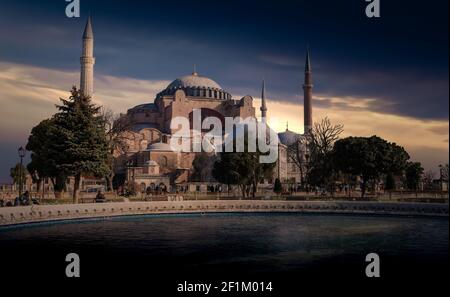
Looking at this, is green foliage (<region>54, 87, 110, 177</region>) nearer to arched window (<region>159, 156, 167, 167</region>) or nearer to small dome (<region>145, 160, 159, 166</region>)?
small dome (<region>145, 160, 159, 166</region>)

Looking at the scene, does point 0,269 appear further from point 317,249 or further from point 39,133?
point 39,133

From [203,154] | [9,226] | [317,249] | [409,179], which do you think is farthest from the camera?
[203,154]

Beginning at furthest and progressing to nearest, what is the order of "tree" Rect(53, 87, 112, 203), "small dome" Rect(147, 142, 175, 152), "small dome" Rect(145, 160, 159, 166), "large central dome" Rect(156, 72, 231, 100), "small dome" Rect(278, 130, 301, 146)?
"large central dome" Rect(156, 72, 231, 100) < "small dome" Rect(278, 130, 301, 146) < "small dome" Rect(147, 142, 175, 152) < "small dome" Rect(145, 160, 159, 166) < "tree" Rect(53, 87, 112, 203)

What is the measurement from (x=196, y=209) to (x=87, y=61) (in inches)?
1394

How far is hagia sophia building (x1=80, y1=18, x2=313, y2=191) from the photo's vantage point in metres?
57.4

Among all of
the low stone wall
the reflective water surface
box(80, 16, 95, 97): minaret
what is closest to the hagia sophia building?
box(80, 16, 95, 97): minaret

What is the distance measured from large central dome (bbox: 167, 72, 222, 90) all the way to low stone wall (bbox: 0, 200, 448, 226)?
191 ft

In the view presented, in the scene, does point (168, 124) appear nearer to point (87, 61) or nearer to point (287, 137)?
point (287, 137)

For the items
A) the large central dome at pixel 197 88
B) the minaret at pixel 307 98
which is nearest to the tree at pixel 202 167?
the minaret at pixel 307 98

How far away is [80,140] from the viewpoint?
28.4 m

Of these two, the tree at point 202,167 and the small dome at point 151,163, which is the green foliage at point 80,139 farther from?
the tree at point 202,167
